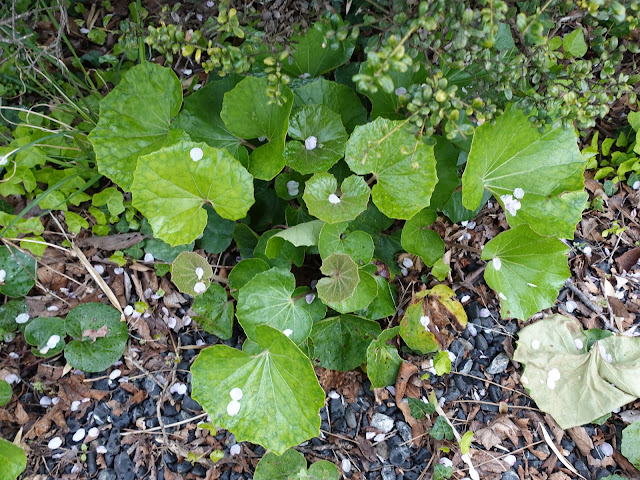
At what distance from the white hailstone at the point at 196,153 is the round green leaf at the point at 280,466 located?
937 millimetres

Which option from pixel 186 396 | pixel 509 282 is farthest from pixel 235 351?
pixel 509 282

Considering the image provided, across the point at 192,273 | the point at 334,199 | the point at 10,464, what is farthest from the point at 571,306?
the point at 10,464

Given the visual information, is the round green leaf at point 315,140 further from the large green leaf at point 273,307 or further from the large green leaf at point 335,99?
the large green leaf at point 273,307

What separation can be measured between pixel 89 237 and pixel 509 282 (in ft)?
4.89

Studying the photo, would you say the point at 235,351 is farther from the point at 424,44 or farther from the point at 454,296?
the point at 424,44

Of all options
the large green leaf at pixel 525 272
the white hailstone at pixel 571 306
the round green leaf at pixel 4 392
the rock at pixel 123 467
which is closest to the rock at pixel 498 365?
the large green leaf at pixel 525 272

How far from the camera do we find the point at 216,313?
1697mm

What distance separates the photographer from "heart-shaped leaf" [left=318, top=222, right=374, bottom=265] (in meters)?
1.56

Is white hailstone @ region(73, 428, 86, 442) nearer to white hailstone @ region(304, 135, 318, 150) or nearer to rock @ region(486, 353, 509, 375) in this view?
white hailstone @ region(304, 135, 318, 150)

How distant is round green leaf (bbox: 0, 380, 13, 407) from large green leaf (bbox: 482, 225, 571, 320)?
61.9 inches

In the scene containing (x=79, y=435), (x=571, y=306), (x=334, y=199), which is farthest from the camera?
(x=571, y=306)

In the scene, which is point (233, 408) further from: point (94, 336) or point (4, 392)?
→ point (4, 392)

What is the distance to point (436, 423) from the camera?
165cm

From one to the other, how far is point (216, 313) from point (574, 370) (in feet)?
4.16
